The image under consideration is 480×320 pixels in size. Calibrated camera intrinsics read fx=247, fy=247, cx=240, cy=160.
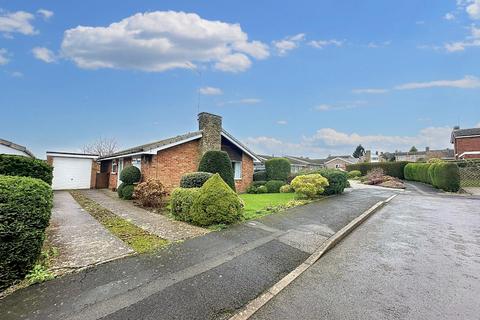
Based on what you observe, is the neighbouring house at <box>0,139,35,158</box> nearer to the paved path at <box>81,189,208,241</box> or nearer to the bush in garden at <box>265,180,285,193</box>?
the paved path at <box>81,189,208,241</box>

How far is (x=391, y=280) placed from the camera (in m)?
4.32

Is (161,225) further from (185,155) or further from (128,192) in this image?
(185,155)

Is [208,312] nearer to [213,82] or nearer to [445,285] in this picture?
[445,285]

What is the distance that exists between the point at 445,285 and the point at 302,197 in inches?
366

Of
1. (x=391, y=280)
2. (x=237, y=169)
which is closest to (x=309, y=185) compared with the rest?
(x=237, y=169)

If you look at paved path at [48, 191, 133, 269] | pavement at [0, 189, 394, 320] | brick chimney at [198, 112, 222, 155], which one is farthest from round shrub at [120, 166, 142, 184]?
pavement at [0, 189, 394, 320]

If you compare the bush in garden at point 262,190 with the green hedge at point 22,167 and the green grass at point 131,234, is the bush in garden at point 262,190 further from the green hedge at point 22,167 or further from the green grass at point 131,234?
the green hedge at point 22,167

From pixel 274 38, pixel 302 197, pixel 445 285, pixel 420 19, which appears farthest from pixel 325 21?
pixel 445 285

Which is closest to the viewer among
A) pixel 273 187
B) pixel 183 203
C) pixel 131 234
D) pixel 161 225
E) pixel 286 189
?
pixel 131 234

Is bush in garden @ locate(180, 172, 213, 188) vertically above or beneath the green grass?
above

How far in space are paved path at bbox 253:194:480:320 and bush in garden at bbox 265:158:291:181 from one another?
1338 centimetres

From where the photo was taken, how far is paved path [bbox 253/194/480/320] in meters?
3.38

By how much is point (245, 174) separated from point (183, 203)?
10872 mm

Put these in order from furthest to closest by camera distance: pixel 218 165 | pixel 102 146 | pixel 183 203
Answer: pixel 102 146, pixel 218 165, pixel 183 203
